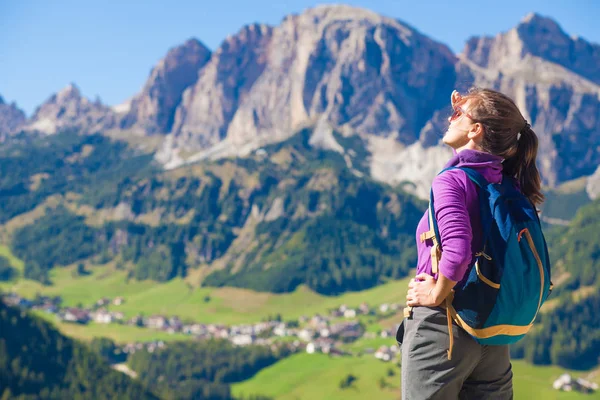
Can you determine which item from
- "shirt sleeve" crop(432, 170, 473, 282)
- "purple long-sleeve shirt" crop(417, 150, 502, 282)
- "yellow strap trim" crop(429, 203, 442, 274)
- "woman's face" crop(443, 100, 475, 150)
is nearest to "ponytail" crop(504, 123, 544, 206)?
"purple long-sleeve shirt" crop(417, 150, 502, 282)

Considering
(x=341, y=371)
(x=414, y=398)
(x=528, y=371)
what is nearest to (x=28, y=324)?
(x=341, y=371)

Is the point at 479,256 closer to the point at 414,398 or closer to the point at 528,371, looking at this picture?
the point at 414,398

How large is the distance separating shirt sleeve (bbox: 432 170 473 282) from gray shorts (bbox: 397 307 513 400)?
839 mm

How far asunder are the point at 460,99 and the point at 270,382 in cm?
19320

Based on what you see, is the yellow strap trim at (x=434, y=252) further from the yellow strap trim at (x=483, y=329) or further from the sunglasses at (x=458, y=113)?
the sunglasses at (x=458, y=113)

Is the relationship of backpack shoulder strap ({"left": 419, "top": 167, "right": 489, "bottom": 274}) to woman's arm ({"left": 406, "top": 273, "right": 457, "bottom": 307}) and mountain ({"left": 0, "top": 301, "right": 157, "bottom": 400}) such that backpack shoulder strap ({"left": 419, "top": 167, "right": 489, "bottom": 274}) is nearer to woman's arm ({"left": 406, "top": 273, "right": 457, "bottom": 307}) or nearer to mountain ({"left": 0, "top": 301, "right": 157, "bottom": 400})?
woman's arm ({"left": 406, "top": 273, "right": 457, "bottom": 307})

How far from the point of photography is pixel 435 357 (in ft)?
32.7

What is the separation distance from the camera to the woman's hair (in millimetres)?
10492

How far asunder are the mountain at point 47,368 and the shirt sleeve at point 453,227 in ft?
478

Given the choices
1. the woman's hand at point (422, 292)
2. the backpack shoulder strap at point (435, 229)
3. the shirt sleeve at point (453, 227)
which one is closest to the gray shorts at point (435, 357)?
the woman's hand at point (422, 292)

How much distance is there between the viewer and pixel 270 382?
649ft

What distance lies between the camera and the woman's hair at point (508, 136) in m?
10.5

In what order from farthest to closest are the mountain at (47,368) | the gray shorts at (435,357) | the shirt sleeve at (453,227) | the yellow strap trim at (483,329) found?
the mountain at (47,368), the gray shorts at (435,357), the yellow strap trim at (483,329), the shirt sleeve at (453,227)

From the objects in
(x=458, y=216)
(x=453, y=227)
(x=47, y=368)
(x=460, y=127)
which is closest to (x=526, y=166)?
(x=460, y=127)
